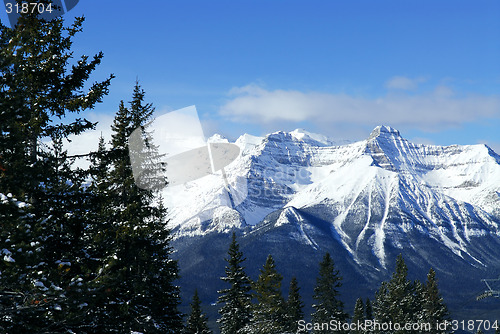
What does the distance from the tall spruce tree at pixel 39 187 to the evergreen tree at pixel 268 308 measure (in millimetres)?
30403

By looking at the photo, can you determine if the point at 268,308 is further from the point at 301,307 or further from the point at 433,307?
the point at 433,307

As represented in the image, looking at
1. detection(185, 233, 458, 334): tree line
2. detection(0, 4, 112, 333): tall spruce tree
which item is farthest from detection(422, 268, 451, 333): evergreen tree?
detection(0, 4, 112, 333): tall spruce tree

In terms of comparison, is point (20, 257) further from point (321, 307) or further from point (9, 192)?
point (321, 307)

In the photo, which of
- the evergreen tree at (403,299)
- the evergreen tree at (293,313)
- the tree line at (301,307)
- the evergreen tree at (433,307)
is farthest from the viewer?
the evergreen tree at (433,307)

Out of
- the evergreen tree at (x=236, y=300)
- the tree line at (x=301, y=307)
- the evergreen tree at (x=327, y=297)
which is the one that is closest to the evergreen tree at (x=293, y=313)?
the tree line at (x=301, y=307)

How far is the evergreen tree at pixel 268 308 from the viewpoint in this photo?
41.7 metres

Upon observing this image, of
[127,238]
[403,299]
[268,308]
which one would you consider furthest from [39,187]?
[403,299]

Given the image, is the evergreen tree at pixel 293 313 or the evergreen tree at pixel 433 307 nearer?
the evergreen tree at pixel 293 313

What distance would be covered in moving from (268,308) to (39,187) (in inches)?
1301

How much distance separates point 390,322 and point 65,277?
58.8 metres

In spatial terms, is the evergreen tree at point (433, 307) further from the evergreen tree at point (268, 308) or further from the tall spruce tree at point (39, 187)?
the tall spruce tree at point (39, 187)

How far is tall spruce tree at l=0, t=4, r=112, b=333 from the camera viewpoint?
1082 cm

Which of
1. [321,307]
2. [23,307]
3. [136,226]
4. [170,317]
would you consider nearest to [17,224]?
[23,307]

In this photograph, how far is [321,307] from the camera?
57344 millimetres
